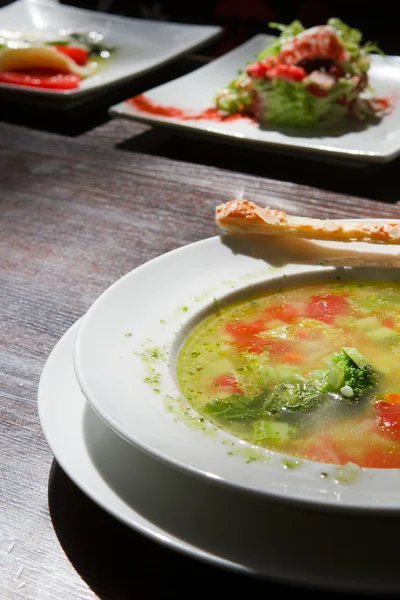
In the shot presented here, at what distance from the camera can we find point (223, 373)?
1.37m

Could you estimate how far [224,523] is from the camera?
105cm

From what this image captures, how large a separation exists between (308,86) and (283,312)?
1633 millimetres

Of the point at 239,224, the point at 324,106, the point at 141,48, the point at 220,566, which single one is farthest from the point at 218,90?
the point at 220,566

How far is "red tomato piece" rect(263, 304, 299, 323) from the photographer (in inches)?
60.6

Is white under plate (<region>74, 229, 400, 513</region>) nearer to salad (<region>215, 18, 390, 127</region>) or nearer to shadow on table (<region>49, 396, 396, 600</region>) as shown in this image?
shadow on table (<region>49, 396, 396, 600</region>)

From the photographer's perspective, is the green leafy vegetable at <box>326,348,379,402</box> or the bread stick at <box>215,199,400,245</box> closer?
the green leafy vegetable at <box>326,348,379,402</box>

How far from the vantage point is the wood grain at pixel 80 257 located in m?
1.11

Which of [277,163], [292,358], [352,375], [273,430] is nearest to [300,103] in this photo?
[277,163]

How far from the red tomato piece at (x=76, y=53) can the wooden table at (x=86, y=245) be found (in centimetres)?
74

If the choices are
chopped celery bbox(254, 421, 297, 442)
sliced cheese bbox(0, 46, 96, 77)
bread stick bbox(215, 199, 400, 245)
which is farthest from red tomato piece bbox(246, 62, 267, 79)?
chopped celery bbox(254, 421, 297, 442)

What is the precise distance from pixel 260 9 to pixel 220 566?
5.89 meters

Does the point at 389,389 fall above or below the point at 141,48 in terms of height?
above

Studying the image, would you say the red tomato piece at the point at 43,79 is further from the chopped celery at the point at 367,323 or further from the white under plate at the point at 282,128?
the chopped celery at the point at 367,323

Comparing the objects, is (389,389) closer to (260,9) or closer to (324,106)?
(324,106)
